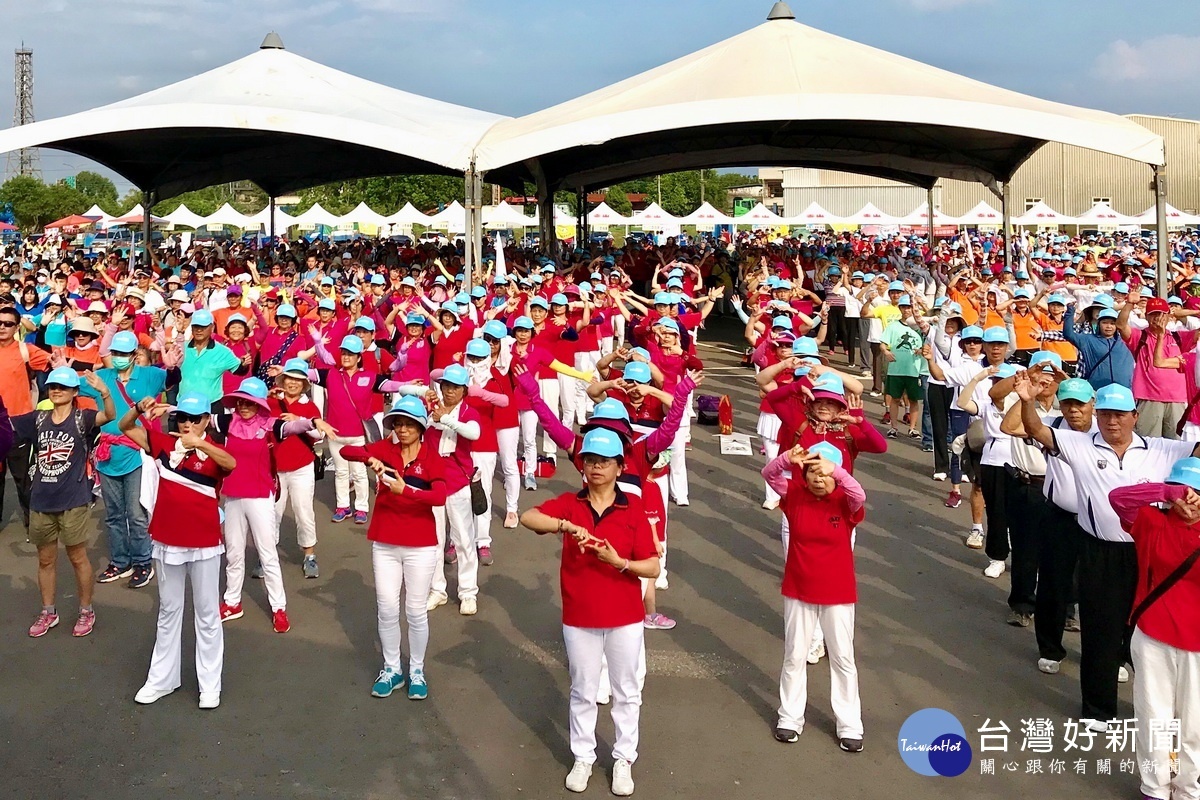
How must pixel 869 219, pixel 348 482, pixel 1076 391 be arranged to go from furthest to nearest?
pixel 869 219 < pixel 348 482 < pixel 1076 391

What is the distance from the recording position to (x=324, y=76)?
21.6 m

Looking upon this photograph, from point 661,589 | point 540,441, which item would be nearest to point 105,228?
point 540,441

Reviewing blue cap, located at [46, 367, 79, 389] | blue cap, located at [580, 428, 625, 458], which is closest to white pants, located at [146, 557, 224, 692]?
blue cap, located at [46, 367, 79, 389]

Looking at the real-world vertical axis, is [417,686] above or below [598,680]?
below

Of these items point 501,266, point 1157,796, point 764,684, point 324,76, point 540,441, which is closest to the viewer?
point 1157,796

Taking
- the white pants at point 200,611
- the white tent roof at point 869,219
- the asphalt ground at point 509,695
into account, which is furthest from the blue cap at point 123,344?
the white tent roof at point 869,219

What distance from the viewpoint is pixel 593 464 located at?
180 inches

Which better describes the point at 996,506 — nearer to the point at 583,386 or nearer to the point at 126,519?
the point at 583,386

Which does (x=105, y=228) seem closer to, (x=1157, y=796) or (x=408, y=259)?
(x=408, y=259)

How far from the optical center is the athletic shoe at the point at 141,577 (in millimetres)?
7758

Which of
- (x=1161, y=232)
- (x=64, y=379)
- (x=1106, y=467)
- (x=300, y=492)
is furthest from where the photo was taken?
(x=1161, y=232)

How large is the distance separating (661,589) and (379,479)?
279cm

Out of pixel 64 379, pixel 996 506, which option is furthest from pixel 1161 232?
pixel 64 379

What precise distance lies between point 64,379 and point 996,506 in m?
6.45
